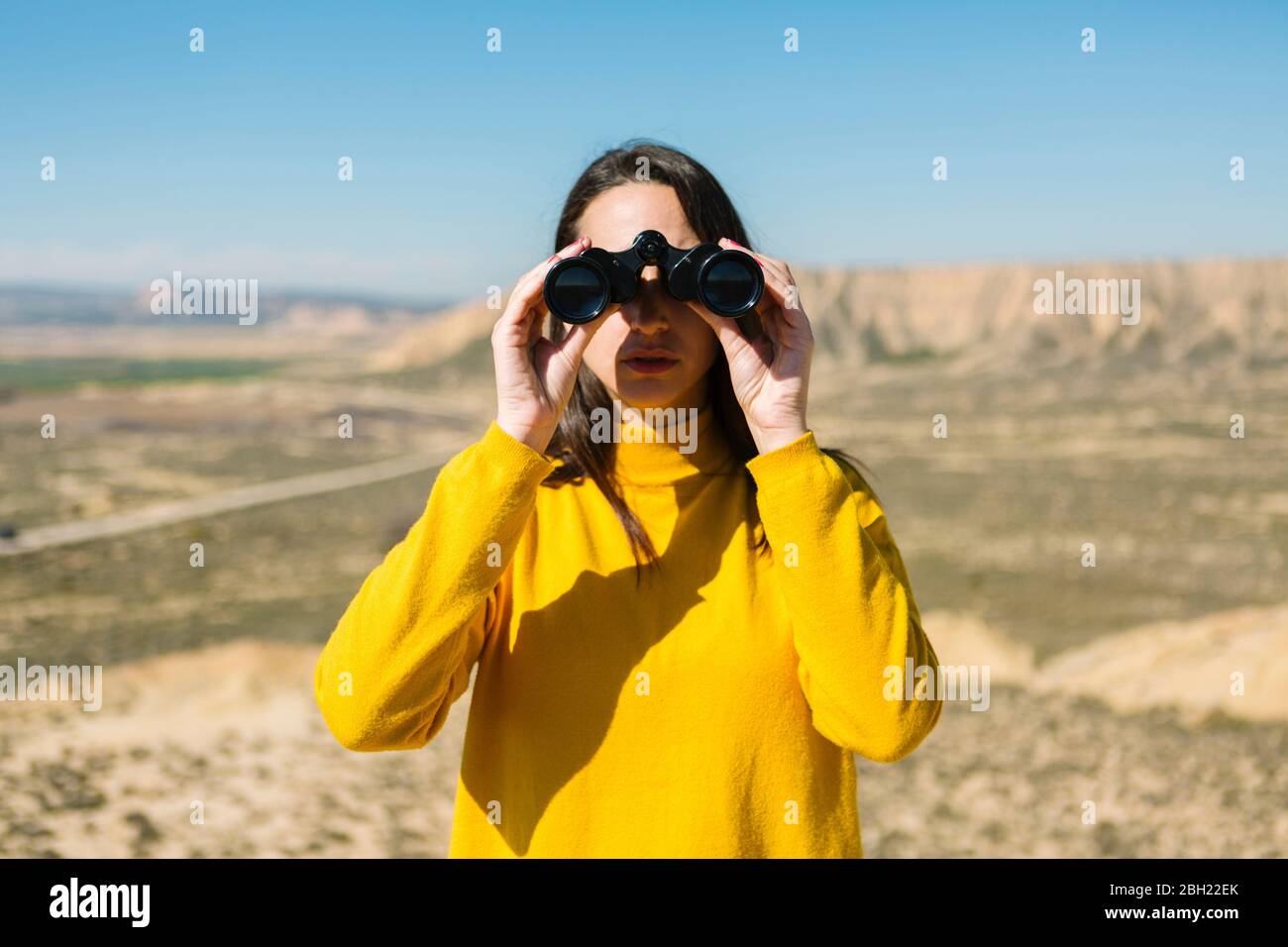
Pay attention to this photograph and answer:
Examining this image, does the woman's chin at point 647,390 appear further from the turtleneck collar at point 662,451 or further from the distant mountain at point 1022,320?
the distant mountain at point 1022,320

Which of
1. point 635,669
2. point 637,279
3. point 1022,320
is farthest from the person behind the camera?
point 1022,320

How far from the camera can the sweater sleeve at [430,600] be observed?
6.45 feet

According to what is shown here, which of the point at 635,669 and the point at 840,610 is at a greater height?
the point at 840,610

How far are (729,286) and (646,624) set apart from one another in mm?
677

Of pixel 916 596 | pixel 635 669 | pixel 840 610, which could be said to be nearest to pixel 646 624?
pixel 635 669

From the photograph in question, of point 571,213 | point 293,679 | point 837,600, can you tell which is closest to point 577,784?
point 837,600

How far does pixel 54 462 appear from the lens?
29453 millimetres

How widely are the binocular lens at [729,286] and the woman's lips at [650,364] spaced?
6.1 inches

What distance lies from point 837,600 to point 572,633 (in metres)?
0.50

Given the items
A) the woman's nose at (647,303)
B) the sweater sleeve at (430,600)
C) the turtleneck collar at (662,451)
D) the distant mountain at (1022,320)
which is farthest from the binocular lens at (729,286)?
the distant mountain at (1022,320)

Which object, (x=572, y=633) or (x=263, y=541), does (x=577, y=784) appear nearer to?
(x=572, y=633)

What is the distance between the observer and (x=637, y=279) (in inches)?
85.7

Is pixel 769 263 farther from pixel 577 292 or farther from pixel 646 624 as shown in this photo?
pixel 646 624

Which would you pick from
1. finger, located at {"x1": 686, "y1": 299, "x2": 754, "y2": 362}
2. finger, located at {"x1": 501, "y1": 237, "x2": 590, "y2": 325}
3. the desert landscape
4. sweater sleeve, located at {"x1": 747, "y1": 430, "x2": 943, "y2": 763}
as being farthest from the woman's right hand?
the desert landscape
